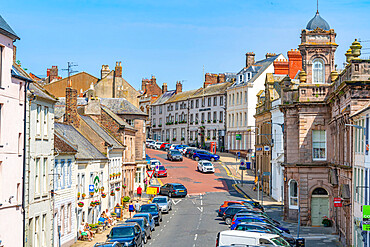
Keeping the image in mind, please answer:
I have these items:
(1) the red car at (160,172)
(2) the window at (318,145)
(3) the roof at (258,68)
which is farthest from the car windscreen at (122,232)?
(3) the roof at (258,68)

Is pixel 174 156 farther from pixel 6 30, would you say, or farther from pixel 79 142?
pixel 6 30

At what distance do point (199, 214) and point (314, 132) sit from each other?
1190 centimetres

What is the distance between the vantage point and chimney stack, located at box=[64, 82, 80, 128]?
151ft

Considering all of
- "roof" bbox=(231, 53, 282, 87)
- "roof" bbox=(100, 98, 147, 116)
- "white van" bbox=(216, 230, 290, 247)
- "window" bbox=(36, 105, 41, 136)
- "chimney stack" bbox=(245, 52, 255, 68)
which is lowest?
"white van" bbox=(216, 230, 290, 247)

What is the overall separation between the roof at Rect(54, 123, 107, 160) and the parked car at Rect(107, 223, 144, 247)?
8.40 metres

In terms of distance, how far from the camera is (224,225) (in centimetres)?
4253

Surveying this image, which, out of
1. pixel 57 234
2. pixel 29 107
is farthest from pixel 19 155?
pixel 57 234

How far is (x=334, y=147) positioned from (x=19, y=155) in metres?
23.7

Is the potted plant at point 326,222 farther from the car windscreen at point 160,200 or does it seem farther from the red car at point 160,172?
the red car at point 160,172

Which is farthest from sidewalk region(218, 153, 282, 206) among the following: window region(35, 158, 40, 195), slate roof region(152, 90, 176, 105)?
slate roof region(152, 90, 176, 105)

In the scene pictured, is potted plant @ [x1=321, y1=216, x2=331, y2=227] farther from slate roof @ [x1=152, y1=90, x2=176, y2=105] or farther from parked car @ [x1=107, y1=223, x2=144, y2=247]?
slate roof @ [x1=152, y1=90, x2=176, y2=105]

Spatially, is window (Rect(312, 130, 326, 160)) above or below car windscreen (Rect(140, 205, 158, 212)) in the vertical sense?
above

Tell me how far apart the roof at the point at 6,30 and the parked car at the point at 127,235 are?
1147cm

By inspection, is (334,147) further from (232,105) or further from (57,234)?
(232,105)
